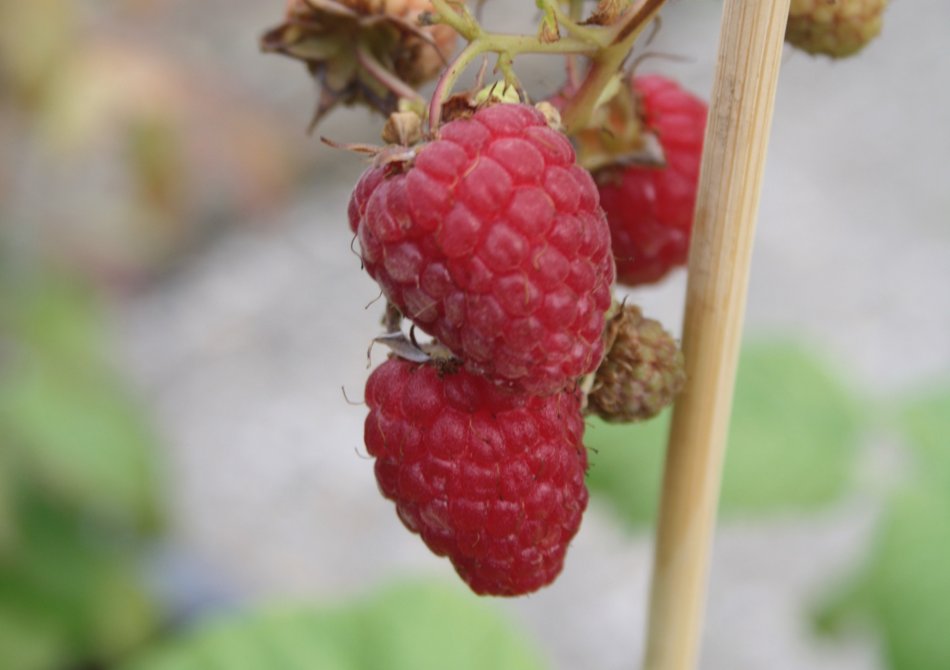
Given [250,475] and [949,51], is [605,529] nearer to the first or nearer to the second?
[250,475]

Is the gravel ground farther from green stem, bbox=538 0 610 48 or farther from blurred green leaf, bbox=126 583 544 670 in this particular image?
green stem, bbox=538 0 610 48

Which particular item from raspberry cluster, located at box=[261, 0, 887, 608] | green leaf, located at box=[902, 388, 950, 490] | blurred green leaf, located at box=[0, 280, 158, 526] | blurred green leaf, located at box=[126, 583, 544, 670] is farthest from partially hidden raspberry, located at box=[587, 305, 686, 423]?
blurred green leaf, located at box=[0, 280, 158, 526]

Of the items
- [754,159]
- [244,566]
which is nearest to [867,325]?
[244,566]

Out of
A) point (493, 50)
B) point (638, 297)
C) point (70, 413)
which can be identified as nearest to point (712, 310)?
point (493, 50)

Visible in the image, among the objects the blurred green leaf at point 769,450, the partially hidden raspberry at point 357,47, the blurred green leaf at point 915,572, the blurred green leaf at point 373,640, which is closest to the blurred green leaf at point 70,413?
the blurred green leaf at point 373,640

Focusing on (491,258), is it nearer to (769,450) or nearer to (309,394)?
(769,450)

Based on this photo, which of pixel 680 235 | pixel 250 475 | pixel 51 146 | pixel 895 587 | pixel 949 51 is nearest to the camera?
pixel 680 235
